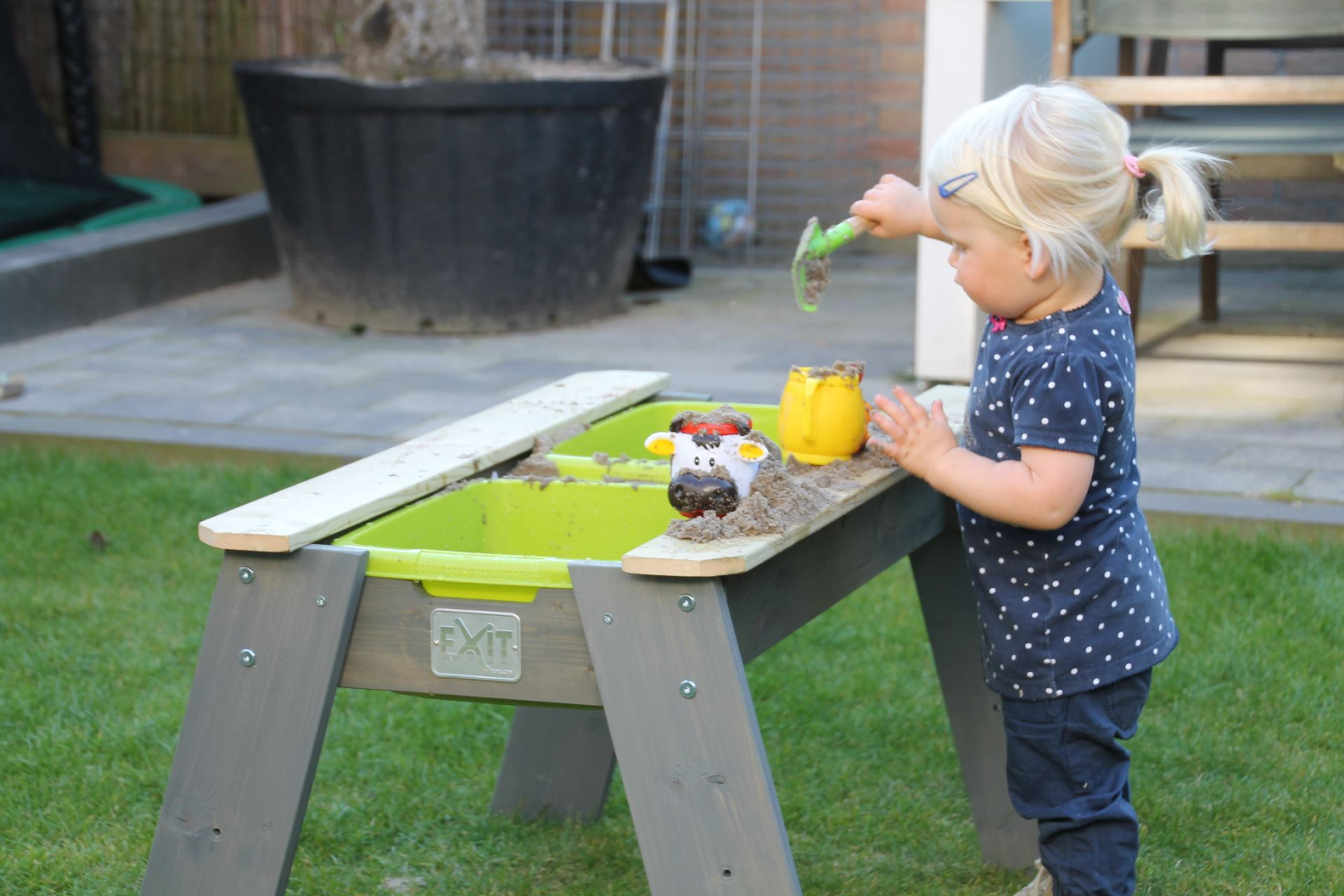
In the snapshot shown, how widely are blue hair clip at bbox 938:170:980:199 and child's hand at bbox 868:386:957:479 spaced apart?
0.71 feet

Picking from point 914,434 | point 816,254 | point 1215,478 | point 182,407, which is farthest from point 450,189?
point 914,434

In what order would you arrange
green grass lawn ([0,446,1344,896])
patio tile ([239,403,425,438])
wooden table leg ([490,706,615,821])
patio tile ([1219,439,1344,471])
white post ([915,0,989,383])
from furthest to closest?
white post ([915,0,989,383]) < patio tile ([239,403,425,438]) < patio tile ([1219,439,1344,471]) < wooden table leg ([490,706,615,821]) < green grass lawn ([0,446,1344,896])

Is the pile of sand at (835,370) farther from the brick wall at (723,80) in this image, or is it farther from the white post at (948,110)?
the brick wall at (723,80)

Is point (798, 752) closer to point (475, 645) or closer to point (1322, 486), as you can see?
point (475, 645)

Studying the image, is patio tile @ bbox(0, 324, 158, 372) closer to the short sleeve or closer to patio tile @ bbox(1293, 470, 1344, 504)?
patio tile @ bbox(1293, 470, 1344, 504)

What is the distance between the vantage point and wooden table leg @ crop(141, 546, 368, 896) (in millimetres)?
1548

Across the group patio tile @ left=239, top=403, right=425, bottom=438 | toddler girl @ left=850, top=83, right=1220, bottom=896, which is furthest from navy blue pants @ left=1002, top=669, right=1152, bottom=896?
patio tile @ left=239, top=403, right=425, bottom=438

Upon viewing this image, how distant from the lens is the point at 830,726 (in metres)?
2.62

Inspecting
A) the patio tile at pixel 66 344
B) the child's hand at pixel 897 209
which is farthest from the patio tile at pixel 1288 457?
the patio tile at pixel 66 344

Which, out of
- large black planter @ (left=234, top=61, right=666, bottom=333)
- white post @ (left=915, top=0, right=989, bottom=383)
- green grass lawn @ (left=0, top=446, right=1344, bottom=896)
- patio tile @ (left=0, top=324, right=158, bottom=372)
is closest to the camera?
green grass lawn @ (left=0, top=446, right=1344, bottom=896)

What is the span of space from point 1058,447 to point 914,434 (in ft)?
0.55

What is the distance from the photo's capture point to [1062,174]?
5.47 ft

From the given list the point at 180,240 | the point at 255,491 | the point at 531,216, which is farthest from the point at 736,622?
the point at 180,240

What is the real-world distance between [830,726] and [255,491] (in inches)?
64.0
